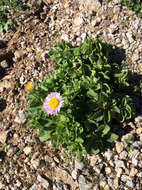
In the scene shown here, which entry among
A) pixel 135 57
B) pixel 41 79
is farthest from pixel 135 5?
pixel 41 79

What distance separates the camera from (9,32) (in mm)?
6090

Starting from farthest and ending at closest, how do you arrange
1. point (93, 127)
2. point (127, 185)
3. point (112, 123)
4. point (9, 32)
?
point (9, 32) → point (112, 123) → point (93, 127) → point (127, 185)

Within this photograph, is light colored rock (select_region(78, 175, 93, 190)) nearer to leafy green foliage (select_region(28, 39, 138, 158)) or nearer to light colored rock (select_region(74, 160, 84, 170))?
light colored rock (select_region(74, 160, 84, 170))

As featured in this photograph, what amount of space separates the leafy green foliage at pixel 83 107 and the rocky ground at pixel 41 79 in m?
0.26

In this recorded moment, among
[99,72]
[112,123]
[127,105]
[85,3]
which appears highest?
[85,3]

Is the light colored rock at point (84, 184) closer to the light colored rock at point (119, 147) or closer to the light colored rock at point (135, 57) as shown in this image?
the light colored rock at point (119, 147)

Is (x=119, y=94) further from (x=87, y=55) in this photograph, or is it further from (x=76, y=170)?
(x=76, y=170)

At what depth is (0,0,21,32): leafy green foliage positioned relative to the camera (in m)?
6.11

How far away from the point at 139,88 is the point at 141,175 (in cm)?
142

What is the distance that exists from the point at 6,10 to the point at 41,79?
86.0 inches

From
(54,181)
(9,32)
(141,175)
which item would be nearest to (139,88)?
(141,175)

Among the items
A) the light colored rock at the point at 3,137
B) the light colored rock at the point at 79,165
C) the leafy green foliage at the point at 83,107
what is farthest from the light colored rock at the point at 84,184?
the light colored rock at the point at 3,137

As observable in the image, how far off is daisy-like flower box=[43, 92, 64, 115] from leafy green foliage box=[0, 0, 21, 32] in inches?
109

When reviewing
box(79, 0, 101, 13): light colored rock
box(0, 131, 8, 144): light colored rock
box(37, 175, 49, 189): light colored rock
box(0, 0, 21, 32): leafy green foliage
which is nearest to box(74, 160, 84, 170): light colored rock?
box(37, 175, 49, 189): light colored rock
